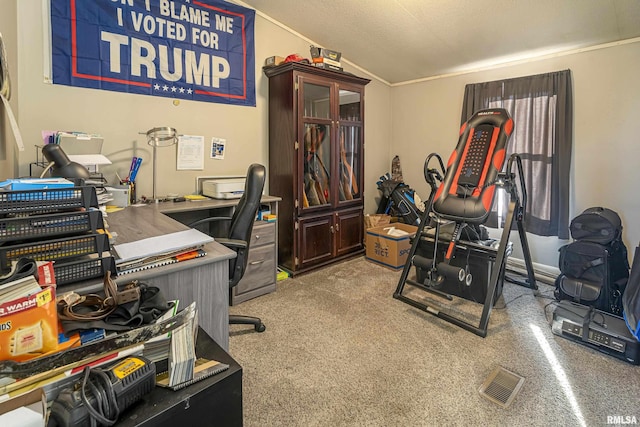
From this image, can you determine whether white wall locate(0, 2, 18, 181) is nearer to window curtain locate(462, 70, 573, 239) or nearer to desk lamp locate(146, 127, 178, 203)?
desk lamp locate(146, 127, 178, 203)

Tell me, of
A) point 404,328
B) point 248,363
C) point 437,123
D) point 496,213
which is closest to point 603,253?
point 496,213

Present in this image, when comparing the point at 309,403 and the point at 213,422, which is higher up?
the point at 213,422

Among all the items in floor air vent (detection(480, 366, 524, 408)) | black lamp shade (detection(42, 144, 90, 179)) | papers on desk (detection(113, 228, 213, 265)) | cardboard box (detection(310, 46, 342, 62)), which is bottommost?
floor air vent (detection(480, 366, 524, 408))

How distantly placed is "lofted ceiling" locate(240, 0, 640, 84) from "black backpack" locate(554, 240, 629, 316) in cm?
169

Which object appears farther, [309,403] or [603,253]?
[603,253]

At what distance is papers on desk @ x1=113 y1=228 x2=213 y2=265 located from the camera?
1.16m

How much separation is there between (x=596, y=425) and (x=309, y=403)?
1.27 m

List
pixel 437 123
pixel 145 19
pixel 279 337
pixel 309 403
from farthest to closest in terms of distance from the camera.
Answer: pixel 437 123
pixel 145 19
pixel 279 337
pixel 309 403

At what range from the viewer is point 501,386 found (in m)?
1.75

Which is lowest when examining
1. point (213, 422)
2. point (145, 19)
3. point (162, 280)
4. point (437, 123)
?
point (213, 422)

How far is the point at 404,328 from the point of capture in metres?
2.34

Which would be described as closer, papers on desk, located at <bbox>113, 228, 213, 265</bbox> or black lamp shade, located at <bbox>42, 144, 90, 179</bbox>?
papers on desk, located at <bbox>113, 228, 213, 265</bbox>

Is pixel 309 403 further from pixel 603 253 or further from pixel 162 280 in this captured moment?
pixel 603 253

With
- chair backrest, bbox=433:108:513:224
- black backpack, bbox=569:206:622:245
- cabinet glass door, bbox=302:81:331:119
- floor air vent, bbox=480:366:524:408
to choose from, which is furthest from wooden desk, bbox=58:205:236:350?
black backpack, bbox=569:206:622:245
